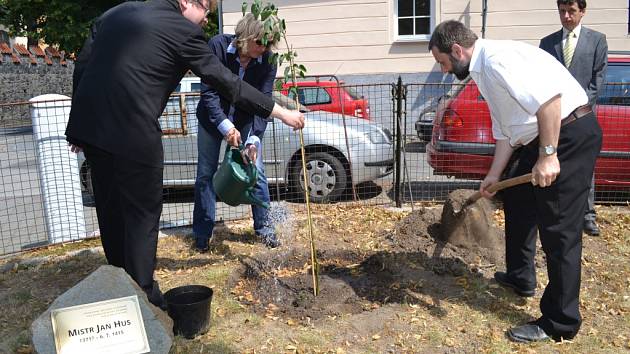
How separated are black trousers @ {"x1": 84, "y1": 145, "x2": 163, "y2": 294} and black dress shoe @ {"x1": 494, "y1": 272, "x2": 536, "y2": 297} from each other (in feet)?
8.19

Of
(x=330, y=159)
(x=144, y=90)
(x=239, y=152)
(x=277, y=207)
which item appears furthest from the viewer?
(x=330, y=159)

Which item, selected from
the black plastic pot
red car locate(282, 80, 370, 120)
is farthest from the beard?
red car locate(282, 80, 370, 120)

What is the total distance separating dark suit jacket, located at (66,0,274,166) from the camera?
116 inches

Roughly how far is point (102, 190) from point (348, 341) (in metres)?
1.71

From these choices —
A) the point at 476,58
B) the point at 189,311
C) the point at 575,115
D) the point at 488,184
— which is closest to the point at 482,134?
the point at 488,184

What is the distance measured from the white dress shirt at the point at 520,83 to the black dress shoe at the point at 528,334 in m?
1.14

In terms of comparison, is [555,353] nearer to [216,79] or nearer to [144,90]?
[216,79]

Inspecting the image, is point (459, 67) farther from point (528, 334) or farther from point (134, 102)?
point (134, 102)

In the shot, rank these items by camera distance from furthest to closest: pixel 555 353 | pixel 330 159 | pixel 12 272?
pixel 330 159, pixel 12 272, pixel 555 353

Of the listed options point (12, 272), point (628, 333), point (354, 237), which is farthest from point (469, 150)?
point (12, 272)

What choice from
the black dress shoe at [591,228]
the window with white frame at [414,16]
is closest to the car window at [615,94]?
the black dress shoe at [591,228]

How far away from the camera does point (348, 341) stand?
340cm

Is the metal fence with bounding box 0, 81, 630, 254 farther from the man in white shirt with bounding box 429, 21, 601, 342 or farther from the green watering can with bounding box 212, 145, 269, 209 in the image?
the man in white shirt with bounding box 429, 21, 601, 342

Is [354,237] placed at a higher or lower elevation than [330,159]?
lower
